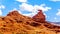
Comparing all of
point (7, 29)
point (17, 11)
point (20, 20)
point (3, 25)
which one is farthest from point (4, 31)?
point (17, 11)

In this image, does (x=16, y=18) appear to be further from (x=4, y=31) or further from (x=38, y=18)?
(x=4, y=31)

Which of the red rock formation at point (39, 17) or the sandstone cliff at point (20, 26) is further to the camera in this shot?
the red rock formation at point (39, 17)

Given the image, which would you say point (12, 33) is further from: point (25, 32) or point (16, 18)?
point (16, 18)

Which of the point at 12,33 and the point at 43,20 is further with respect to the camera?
the point at 43,20

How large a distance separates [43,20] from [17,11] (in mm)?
14350

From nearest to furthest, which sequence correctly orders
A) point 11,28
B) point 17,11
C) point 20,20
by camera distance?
point 11,28 < point 20,20 < point 17,11

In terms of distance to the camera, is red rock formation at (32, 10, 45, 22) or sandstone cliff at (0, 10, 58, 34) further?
red rock formation at (32, 10, 45, 22)

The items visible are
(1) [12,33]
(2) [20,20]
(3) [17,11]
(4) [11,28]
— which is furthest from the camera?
(3) [17,11]

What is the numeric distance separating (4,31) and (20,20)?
21.5 meters

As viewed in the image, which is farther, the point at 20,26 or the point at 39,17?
the point at 39,17

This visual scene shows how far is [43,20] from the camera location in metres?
110

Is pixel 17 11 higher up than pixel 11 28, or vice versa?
pixel 17 11

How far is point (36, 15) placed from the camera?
110 meters

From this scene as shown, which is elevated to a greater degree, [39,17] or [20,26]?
[39,17]
